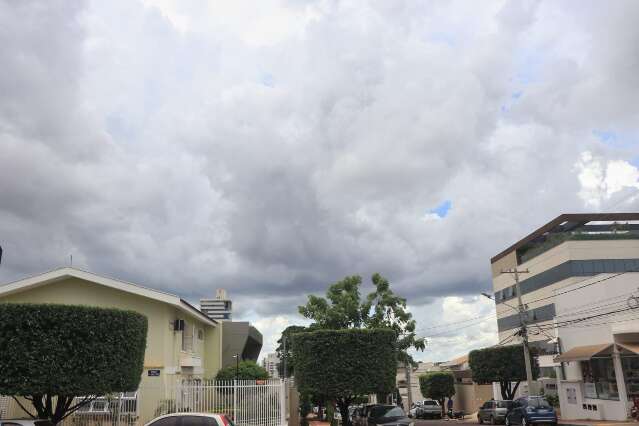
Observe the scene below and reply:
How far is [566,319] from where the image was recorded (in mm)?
35719

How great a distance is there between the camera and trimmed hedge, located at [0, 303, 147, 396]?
50.9ft

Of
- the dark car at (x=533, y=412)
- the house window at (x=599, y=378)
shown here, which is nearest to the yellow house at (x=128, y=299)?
the dark car at (x=533, y=412)

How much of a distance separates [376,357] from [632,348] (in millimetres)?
12462

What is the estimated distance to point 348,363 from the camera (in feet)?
87.7

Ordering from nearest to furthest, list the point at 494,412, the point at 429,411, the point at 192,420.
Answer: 1. the point at 192,420
2. the point at 494,412
3. the point at 429,411

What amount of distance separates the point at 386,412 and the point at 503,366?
21404 mm

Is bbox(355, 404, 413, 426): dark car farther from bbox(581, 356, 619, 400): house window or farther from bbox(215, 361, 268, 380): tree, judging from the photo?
bbox(581, 356, 619, 400): house window

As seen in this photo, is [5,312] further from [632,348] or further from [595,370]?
[595,370]

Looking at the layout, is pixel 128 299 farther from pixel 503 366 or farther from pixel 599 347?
pixel 503 366

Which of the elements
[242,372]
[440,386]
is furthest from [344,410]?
[440,386]

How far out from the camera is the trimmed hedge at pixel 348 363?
2663 cm

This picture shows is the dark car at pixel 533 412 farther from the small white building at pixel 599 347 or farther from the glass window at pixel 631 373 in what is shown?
the glass window at pixel 631 373

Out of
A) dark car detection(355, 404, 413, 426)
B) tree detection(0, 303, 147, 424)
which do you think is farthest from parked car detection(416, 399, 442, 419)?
tree detection(0, 303, 147, 424)

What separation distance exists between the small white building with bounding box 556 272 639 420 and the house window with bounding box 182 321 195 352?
20211mm
